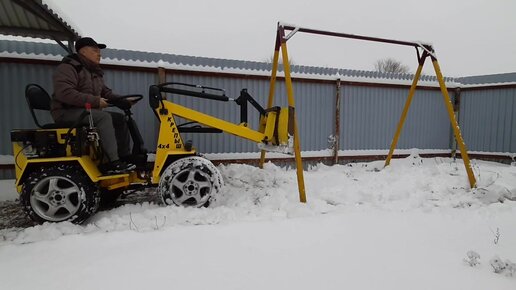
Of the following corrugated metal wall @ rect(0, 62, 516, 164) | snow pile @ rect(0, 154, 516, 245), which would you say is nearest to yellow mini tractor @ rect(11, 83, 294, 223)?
snow pile @ rect(0, 154, 516, 245)

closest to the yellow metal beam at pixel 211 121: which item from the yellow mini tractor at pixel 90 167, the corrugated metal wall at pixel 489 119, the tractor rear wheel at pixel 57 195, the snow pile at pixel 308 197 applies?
the yellow mini tractor at pixel 90 167

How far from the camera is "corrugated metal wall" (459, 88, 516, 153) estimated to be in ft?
25.9

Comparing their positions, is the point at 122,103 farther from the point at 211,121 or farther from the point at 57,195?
the point at 57,195

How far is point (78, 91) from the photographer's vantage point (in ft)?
11.6

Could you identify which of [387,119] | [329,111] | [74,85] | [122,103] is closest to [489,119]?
[387,119]

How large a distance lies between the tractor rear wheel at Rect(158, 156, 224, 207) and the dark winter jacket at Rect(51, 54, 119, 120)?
1.21 m

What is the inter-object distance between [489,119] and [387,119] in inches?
116

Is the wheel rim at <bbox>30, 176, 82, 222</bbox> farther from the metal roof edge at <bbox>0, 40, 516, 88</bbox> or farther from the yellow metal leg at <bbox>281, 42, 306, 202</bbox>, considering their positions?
the metal roof edge at <bbox>0, 40, 516, 88</bbox>

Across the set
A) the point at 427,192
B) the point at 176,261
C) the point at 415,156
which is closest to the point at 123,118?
the point at 176,261

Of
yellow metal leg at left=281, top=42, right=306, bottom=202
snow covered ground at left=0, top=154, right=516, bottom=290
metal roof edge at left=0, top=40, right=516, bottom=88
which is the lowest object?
snow covered ground at left=0, top=154, right=516, bottom=290

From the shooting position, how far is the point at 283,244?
106 inches

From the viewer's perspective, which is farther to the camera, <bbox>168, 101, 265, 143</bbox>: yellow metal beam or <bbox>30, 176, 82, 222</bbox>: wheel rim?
<bbox>168, 101, 265, 143</bbox>: yellow metal beam

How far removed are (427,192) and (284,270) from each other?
11.2ft

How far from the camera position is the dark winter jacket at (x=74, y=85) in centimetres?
343
